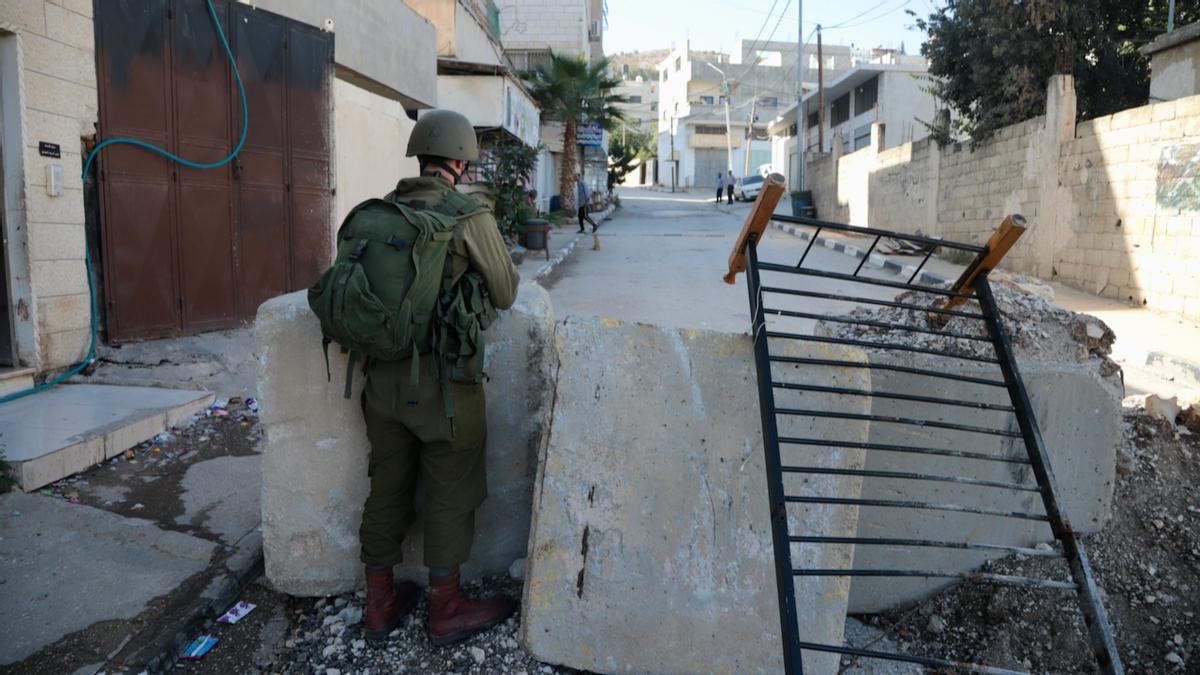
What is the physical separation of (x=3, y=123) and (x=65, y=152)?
0.44m

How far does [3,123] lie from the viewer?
4805 mm

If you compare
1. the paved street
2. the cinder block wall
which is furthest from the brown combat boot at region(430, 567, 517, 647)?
the cinder block wall

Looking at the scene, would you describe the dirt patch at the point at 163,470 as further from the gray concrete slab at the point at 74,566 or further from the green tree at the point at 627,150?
the green tree at the point at 627,150

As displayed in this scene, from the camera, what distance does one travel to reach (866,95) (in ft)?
108

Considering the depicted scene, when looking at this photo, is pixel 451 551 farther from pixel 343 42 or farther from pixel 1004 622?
pixel 343 42

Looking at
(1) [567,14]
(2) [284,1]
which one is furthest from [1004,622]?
(1) [567,14]

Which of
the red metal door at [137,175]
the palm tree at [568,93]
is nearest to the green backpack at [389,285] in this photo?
the red metal door at [137,175]

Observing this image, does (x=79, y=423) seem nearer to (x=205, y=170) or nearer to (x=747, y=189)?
(x=205, y=170)

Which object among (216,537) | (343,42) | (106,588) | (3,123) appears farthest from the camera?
(343,42)

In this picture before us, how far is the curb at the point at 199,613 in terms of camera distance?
95.6 inches

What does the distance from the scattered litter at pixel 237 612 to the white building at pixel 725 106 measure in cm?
5603

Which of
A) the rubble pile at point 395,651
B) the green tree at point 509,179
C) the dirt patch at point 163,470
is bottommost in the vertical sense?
the rubble pile at point 395,651

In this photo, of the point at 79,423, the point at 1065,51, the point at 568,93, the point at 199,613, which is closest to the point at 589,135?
the point at 568,93

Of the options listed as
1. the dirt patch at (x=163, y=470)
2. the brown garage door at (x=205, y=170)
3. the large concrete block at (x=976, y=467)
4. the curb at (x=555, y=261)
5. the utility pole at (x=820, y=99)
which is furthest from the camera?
the utility pole at (x=820, y=99)
